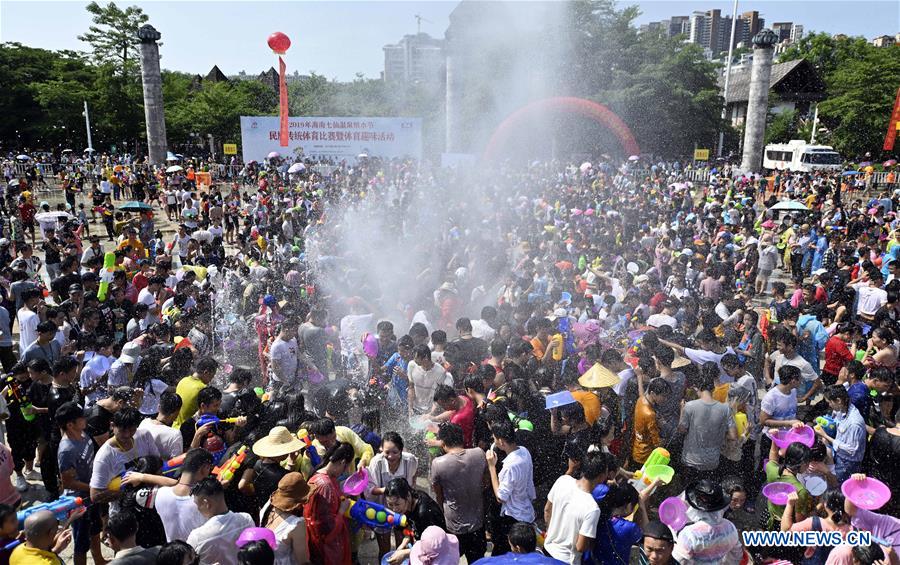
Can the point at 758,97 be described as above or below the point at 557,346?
above

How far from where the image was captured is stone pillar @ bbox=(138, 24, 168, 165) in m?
26.0

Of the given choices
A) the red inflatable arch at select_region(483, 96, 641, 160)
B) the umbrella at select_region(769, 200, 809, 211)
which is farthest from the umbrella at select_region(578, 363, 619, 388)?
the red inflatable arch at select_region(483, 96, 641, 160)

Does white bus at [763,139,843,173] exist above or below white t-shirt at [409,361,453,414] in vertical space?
→ above

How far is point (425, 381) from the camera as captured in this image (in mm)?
5078

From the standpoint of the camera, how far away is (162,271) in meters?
8.30

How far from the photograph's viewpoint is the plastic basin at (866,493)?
320 cm

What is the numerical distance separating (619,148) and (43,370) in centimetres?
3553

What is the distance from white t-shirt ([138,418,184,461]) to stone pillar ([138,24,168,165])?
2690cm

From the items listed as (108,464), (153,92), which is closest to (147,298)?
(108,464)

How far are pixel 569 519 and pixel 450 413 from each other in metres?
1.30

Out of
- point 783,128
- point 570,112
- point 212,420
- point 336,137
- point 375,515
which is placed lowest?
point 375,515

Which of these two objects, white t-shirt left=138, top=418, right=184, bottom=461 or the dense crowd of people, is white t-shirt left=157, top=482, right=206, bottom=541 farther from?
white t-shirt left=138, top=418, right=184, bottom=461

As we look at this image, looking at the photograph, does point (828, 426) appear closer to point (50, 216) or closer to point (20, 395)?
point (20, 395)

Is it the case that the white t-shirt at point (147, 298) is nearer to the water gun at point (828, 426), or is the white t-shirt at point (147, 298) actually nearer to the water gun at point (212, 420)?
the water gun at point (212, 420)
